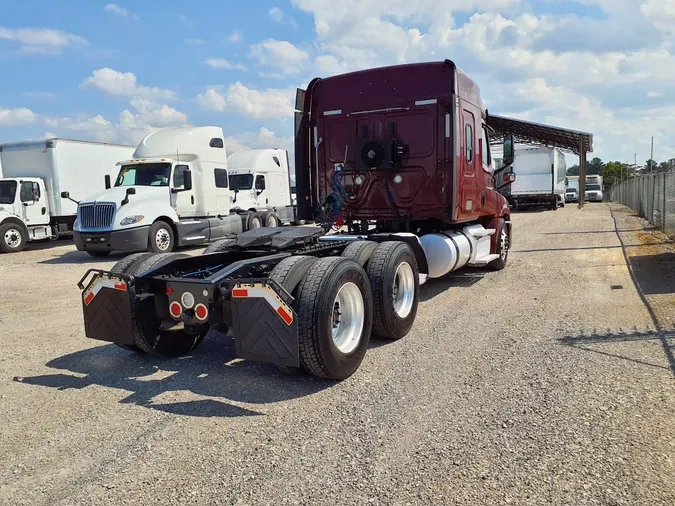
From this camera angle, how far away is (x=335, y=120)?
8.40m

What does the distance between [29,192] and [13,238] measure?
1.63 metres

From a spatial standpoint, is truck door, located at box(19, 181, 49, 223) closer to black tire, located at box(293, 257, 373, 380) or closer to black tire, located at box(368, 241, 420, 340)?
black tire, located at box(368, 241, 420, 340)

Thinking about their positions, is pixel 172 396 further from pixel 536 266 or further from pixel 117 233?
pixel 117 233

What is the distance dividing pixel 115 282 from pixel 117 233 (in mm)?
9443

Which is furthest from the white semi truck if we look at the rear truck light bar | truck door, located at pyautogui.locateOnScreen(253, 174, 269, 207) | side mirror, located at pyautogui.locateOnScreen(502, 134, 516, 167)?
the rear truck light bar

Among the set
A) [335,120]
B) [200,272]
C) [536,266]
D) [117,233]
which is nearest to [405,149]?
[335,120]

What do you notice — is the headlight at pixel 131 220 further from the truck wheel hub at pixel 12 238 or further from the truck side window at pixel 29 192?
the truck side window at pixel 29 192

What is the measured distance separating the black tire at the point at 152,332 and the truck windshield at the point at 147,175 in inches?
402

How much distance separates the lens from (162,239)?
14625 millimetres

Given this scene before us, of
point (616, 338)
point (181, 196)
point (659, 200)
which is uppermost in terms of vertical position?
point (181, 196)

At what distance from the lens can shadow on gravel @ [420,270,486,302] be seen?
27.8 ft

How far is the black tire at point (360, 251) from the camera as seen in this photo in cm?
566

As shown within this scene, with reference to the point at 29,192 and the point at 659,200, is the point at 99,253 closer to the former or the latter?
the point at 29,192

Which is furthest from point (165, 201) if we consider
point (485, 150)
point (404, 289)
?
point (404, 289)
